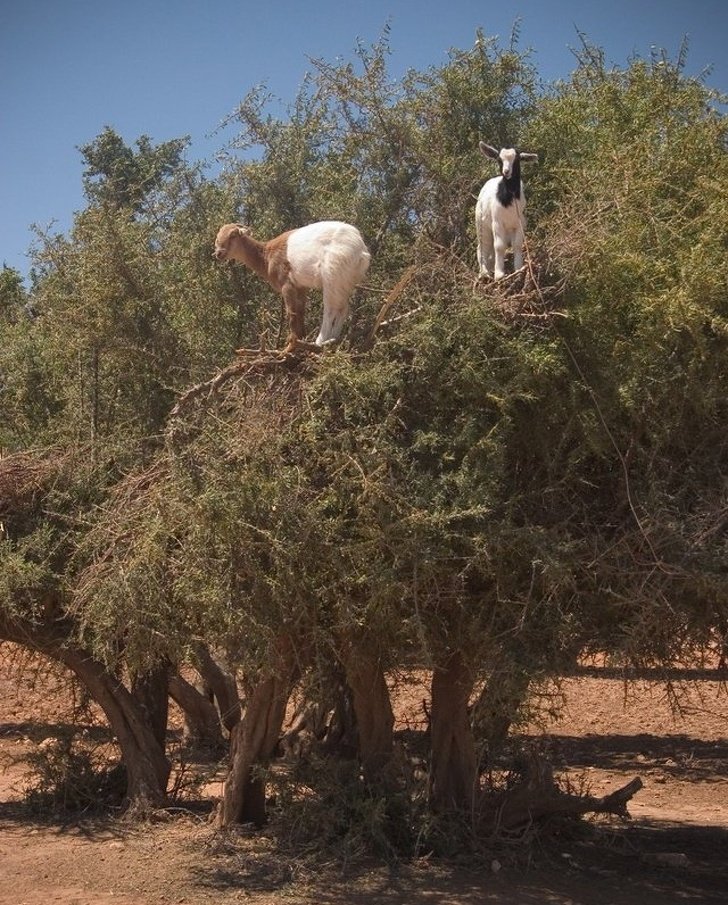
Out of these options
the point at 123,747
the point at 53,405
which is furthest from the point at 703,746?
the point at 53,405

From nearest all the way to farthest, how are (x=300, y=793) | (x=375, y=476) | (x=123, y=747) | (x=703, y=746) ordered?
1. (x=375, y=476)
2. (x=300, y=793)
3. (x=123, y=747)
4. (x=703, y=746)

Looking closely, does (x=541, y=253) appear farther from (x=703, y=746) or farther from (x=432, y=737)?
(x=703, y=746)

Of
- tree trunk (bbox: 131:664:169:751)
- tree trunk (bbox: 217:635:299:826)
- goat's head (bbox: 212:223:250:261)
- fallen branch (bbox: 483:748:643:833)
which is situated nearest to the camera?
goat's head (bbox: 212:223:250:261)

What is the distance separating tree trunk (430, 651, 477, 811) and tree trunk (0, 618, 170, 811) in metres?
2.74

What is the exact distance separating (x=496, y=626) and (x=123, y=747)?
14.3ft

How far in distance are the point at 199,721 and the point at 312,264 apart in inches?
278

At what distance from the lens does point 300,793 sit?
1047 cm

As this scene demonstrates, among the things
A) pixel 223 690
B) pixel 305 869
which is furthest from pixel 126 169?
pixel 305 869

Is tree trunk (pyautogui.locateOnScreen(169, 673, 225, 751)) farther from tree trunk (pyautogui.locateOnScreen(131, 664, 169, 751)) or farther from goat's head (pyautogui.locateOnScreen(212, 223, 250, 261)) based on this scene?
goat's head (pyautogui.locateOnScreen(212, 223, 250, 261))

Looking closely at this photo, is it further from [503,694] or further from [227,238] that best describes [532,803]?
[227,238]

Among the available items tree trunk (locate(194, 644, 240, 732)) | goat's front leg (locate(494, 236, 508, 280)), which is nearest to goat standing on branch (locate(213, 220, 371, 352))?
goat's front leg (locate(494, 236, 508, 280))

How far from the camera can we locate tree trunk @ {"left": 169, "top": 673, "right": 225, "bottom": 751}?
46.6 feet

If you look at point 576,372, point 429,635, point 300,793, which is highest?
point 576,372

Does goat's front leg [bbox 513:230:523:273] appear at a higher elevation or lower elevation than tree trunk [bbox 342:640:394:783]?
higher
